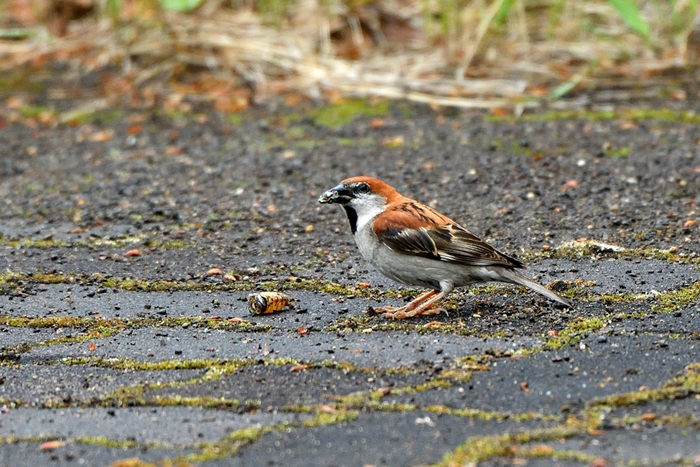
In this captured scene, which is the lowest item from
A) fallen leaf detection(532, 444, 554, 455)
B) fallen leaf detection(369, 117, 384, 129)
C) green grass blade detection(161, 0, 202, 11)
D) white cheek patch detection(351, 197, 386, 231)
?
A: fallen leaf detection(369, 117, 384, 129)

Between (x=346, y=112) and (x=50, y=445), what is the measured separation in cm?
623

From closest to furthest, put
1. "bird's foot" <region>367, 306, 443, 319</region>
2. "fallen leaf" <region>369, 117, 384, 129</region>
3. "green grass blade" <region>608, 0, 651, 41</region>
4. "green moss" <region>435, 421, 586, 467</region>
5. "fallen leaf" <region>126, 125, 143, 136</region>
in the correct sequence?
"green moss" <region>435, 421, 586, 467</region> < "bird's foot" <region>367, 306, 443, 319</region> < "green grass blade" <region>608, 0, 651, 41</region> < "fallen leaf" <region>369, 117, 384, 129</region> < "fallen leaf" <region>126, 125, 143, 136</region>

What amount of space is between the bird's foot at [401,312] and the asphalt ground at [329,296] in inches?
3.6

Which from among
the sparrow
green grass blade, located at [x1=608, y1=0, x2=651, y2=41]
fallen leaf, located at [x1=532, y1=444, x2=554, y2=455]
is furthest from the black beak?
green grass blade, located at [x1=608, y1=0, x2=651, y2=41]

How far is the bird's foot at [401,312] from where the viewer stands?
551 centimetres

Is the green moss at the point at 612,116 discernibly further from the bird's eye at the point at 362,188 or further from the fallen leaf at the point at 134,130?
the bird's eye at the point at 362,188

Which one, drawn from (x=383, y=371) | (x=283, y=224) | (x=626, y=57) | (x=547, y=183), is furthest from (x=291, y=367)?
(x=626, y=57)

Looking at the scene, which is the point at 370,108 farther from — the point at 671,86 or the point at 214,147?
the point at 671,86

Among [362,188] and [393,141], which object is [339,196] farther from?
[393,141]

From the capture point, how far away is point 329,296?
5953mm

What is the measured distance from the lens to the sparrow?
5559 millimetres

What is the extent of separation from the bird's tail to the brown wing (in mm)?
55

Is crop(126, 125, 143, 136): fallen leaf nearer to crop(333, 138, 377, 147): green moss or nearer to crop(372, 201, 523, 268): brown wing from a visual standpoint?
crop(333, 138, 377, 147): green moss

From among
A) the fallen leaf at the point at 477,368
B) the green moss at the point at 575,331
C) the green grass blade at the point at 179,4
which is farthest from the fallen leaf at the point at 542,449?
the green grass blade at the point at 179,4
